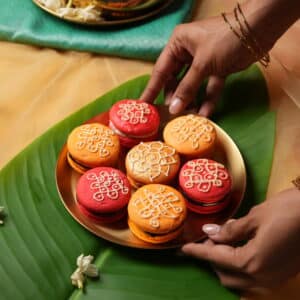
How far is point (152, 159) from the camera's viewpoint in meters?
0.96

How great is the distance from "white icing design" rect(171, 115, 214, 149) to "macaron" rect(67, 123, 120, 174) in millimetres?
110

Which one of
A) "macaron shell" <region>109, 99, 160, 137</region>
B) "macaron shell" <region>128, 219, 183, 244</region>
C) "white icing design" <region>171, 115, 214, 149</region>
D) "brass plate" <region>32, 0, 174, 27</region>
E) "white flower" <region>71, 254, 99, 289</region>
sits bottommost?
"white flower" <region>71, 254, 99, 289</region>

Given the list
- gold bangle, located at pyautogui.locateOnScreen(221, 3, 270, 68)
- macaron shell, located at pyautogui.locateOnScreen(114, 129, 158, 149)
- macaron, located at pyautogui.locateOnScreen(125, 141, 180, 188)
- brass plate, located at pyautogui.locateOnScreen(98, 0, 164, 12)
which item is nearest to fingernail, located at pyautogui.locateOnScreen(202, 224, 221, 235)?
macaron, located at pyautogui.locateOnScreen(125, 141, 180, 188)

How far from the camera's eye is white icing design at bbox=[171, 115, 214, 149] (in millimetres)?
1007

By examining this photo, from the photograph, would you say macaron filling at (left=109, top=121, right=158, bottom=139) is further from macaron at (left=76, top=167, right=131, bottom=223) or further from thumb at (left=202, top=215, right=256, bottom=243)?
thumb at (left=202, top=215, right=256, bottom=243)

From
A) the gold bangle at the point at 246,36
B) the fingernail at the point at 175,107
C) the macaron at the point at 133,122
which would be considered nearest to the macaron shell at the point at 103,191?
the macaron at the point at 133,122

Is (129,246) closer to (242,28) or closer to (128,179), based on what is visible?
(128,179)

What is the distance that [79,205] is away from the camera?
0.93 m

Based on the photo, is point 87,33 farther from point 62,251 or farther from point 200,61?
Result: point 62,251

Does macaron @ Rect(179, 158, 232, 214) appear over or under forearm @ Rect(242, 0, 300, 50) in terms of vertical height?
under

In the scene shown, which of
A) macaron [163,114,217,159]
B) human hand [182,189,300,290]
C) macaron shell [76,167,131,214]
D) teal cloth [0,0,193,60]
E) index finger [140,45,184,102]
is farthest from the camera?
teal cloth [0,0,193,60]

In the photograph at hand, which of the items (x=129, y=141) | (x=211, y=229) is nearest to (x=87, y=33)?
(x=129, y=141)

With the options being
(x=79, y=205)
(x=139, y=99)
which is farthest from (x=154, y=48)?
(x=79, y=205)

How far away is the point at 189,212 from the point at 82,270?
0.20 metres
